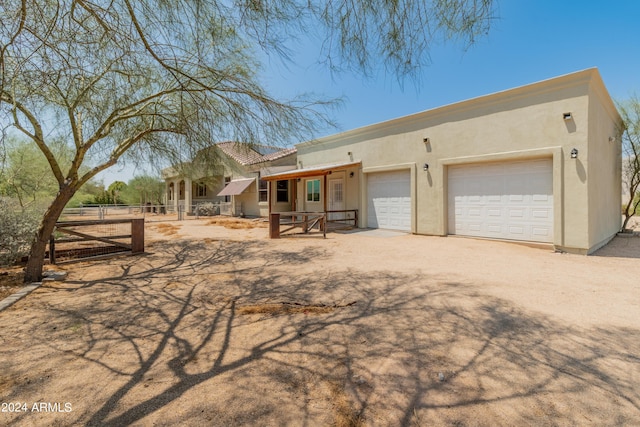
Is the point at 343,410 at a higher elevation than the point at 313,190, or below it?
below

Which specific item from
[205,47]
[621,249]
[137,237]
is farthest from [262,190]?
[621,249]

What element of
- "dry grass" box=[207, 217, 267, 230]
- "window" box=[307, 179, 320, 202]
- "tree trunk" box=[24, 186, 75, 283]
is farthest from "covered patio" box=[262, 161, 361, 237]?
"tree trunk" box=[24, 186, 75, 283]

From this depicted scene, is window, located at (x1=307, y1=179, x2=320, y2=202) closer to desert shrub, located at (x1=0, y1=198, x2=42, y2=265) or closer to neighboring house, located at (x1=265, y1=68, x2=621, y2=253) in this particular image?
neighboring house, located at (x1=265, y1=68, x2=621, y2=253)

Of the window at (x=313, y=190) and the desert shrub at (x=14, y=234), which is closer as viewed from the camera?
the desert shrub at (x=14, y=234)

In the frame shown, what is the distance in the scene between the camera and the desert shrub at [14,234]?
6.16 meters

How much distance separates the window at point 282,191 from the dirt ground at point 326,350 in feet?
45.8

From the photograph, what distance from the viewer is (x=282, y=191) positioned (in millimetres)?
20094

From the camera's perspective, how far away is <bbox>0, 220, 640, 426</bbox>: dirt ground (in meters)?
2.15

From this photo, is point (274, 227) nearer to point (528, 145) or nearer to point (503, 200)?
point (503, 200)

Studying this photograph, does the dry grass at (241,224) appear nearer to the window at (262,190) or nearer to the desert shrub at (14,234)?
the window at (262,190)

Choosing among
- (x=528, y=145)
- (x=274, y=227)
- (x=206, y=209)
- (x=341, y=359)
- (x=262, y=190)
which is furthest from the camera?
(x=206, y=209)

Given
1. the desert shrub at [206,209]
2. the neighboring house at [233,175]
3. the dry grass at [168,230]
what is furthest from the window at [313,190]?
the desert shrub at [206,209]

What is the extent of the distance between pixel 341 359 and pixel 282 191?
1772cm

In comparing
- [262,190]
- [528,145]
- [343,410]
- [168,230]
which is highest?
[528,145]
